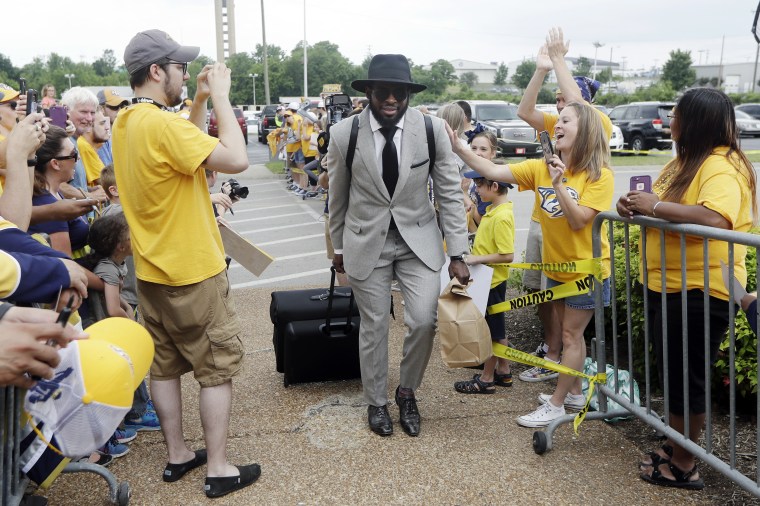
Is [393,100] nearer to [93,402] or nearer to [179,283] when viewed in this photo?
[179,283]

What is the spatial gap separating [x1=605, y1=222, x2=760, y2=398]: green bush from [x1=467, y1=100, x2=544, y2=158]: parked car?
15.6 metres

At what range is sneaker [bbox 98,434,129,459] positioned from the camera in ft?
12.6

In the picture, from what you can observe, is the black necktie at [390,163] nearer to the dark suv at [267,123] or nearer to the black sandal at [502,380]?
the black sandal at [502,380]

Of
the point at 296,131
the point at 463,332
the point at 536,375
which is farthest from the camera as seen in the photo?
the point at 296,131

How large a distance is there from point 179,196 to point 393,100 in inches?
54.9

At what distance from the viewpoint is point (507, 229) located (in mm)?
4699

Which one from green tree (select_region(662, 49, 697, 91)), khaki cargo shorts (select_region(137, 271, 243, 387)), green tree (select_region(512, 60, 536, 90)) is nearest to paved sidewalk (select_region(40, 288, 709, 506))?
khaki cargo shorts (select_region(137, 271, 243, 387))

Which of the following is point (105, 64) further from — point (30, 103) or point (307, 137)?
point (30, 103)

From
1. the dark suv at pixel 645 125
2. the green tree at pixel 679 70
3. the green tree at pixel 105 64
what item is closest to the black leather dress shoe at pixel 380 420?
the dark suv at pixel 645 125

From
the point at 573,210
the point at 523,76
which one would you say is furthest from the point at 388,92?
the point at 523,76

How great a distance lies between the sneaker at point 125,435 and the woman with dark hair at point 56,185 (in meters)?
1.03

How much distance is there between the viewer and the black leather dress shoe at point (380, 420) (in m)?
4.09

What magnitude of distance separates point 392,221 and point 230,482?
166 cm

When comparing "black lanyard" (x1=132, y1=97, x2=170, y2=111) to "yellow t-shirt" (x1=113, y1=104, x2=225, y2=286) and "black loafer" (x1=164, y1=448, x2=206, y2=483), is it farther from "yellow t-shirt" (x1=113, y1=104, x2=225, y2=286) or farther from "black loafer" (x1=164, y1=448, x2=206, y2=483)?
"black loafer" (x1=164, y1=448, x2=206, y2=483)
